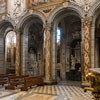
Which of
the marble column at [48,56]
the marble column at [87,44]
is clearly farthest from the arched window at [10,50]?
the marble column at [87,44]

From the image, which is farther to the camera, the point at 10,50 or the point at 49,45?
the point at 10,50

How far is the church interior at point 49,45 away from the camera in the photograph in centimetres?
1258

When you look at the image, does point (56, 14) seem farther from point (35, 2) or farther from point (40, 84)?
point (40, 84)

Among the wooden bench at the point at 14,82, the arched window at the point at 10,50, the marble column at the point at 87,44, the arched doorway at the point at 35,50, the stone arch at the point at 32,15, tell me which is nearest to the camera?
the wooden bench at the point at 14,82

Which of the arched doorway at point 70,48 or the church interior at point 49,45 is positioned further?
the arched doorway at point 70,48

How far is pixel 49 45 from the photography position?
48.1 ft

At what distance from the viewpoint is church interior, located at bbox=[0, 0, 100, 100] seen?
12.6 meters

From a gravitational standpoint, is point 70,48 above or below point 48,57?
above

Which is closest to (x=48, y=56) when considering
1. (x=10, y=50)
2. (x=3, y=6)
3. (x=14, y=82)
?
(x=14, y=82)

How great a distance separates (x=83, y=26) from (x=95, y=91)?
11387 mm

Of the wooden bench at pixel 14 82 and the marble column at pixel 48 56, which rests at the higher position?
the marble column at pixel 48 56

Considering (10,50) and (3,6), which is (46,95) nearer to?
(3,6)

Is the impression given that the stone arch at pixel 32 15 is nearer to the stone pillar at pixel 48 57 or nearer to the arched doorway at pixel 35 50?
the stone pillar at pixel 48 57

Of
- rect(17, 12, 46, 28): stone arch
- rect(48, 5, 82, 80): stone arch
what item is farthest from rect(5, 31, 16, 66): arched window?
A: rect(48, 5, 82, 80): stone arch
